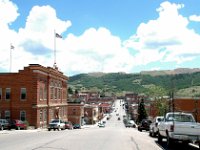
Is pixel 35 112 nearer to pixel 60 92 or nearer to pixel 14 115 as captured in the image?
pixel 14 115

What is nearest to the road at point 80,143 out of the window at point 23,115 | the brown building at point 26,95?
the brown building at point 26,95

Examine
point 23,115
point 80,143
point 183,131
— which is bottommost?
point 80,143

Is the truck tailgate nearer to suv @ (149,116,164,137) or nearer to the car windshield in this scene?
the car windshield

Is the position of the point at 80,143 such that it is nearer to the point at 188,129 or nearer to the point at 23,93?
the point at 188,129

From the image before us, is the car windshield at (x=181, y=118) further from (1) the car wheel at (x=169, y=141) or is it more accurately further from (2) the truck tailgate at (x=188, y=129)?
(2) the truck tailgate at (x=188, y=129)

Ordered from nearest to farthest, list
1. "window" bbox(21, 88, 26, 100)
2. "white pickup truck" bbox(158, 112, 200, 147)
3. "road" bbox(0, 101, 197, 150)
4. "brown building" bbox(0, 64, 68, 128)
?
1. "white pickup truck" bbox(158, 112, 200, 147)
2. "road" bbox(0, 101, 197, 150)
3. "brown building" bbox(0, 64, 68, 128)
4. "window" bbox(21, 88, 26, 100)

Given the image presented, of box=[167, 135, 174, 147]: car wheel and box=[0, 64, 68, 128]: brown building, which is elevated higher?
box=[0, 64, 68, 128]: brown building

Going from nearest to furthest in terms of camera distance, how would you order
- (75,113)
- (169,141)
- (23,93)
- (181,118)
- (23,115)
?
(169,141), (181,118), (23,115), (23,93), (75,113)

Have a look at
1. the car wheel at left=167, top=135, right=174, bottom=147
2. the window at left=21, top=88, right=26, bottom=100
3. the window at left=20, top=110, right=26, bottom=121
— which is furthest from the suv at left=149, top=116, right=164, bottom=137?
the window at left=21, top=88, right=26, bottom=100

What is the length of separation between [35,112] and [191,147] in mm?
44467

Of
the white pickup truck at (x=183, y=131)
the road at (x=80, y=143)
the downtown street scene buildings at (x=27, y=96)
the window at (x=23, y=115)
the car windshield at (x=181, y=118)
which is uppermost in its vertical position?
the downtown street scene buildings at (x=27, y=96)

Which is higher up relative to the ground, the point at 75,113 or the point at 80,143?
the point at 75,113

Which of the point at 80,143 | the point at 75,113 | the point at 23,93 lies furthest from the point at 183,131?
A: the point at 75,113

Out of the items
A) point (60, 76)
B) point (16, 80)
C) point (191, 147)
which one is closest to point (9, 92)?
point (16, 80)
